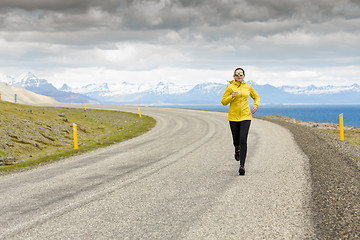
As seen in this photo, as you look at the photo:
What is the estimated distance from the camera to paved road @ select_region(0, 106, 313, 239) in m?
4.50

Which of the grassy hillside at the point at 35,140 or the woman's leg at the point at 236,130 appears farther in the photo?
the grassy hillside at the point at 35,140

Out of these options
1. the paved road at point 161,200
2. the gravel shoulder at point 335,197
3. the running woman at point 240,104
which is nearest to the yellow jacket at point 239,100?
the running woman at point 240,104

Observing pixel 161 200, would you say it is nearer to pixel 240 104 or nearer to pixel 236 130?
pixel 236 130

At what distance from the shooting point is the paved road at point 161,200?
14.8 feet

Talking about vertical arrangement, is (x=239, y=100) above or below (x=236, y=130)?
above

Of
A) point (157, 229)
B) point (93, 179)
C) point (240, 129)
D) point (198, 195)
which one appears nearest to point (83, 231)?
point (157, 229)

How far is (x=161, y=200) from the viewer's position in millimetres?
5855

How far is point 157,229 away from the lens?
14.8 feet

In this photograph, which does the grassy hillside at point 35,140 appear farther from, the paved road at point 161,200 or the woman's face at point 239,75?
the woman's face at point 239,75

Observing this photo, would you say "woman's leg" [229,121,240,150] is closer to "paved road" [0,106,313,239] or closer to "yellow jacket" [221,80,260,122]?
"yellow jacket" [221,80,260,122]

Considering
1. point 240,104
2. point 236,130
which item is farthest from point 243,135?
point 240,104

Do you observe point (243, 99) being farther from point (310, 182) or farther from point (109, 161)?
point (109, 161)

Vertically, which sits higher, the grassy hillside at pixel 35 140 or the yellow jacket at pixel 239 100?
the yellow jacket at pixel 239 100

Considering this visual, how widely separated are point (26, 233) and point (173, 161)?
5715 millimetres
